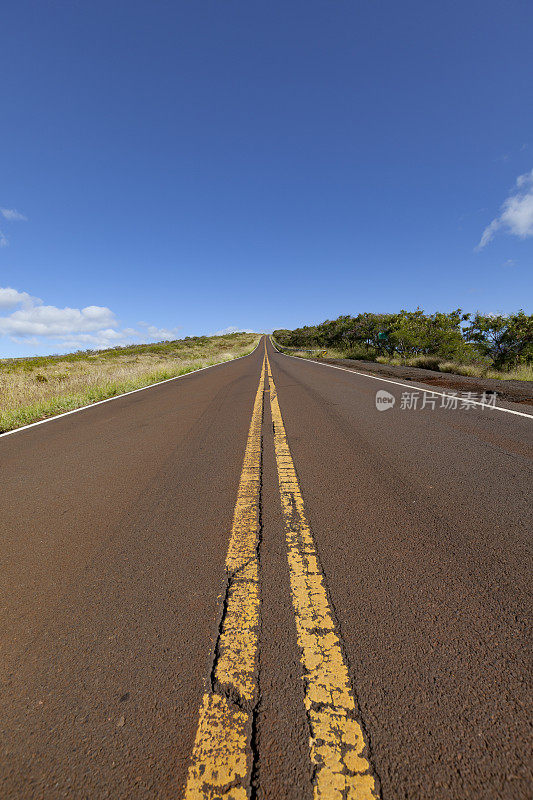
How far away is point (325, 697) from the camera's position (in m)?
1.29

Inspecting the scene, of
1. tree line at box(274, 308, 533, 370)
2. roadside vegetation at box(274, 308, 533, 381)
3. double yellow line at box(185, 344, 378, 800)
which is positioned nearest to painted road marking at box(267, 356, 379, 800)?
double yellow line at box(185, 344, 378, 800)

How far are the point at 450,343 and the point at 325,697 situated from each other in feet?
89.4

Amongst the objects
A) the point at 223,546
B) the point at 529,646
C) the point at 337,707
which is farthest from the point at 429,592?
the point at 223,546

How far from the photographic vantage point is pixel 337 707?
1.24 meters

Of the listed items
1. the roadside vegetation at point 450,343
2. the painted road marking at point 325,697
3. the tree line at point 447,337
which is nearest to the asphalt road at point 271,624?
the painted road marking at point 325,697

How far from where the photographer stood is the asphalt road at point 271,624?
3.64 feet

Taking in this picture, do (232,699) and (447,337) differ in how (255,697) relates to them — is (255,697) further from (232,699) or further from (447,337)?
(447,337)

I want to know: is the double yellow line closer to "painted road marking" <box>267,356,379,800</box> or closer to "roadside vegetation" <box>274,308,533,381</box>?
"painted road marking" <box>267,356,379,800</box>

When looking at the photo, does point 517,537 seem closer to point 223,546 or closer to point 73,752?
point 223,546

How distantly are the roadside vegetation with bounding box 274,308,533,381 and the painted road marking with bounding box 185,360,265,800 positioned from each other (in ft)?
43.9

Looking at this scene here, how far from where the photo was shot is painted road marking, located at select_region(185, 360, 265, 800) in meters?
1.05

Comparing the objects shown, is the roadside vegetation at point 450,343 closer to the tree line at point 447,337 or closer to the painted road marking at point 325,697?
the tree line at point 447,337

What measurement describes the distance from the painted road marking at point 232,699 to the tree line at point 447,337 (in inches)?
870

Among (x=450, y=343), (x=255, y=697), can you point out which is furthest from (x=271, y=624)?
(x=450, y=343)
